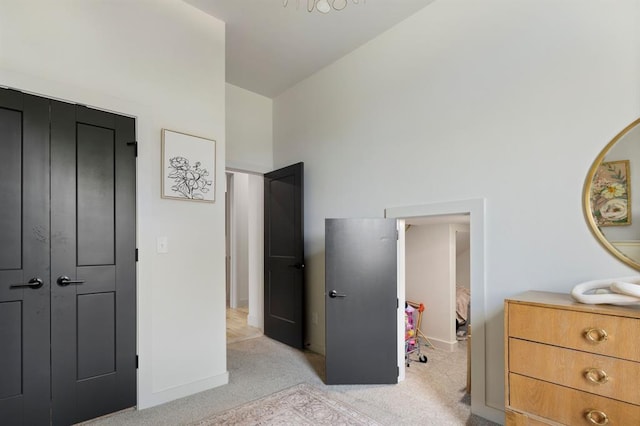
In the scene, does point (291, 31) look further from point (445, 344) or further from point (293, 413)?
point (445, 344)

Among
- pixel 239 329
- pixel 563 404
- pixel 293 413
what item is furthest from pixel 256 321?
pixel 563 404

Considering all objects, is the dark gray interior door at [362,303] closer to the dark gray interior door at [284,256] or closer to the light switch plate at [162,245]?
the dark gray interior door at [284,256]

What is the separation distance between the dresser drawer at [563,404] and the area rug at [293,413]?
3.19 ft

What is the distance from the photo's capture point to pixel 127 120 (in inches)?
Result: 101

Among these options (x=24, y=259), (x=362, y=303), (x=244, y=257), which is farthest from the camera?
(x=244, y=257)

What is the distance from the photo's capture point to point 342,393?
2764mm

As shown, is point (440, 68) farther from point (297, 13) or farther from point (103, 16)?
point (103, 16)

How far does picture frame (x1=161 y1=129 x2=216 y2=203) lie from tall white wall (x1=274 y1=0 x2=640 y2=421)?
143 centimetres

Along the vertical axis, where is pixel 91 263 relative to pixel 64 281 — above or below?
above

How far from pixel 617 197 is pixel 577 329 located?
2.74 ft

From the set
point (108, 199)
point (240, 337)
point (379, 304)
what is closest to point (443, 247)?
point (379, 304)

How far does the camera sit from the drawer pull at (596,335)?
1.55 m

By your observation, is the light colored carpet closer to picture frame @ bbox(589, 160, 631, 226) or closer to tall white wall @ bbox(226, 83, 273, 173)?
picture frame @ bbox(589, 160, 631, 226)

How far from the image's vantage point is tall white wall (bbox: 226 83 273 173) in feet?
13.8
